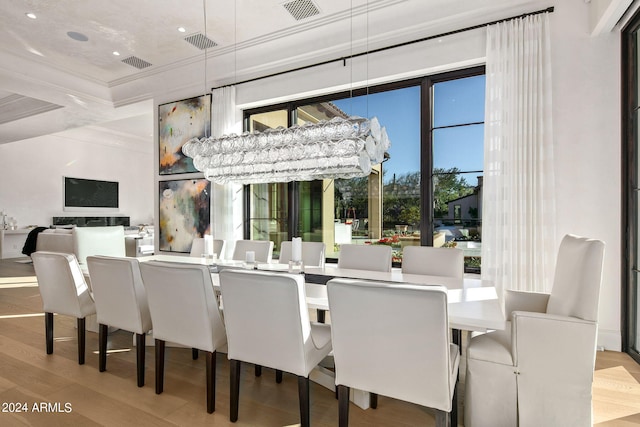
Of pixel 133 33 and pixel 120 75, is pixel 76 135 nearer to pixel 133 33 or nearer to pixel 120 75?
pixel 120 75

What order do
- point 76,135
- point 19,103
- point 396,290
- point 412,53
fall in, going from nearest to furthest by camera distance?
point 396,290
point 412,53
point 19,103
point 76,135

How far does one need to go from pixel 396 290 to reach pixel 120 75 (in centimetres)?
602

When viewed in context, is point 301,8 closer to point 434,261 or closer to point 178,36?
point 178,36

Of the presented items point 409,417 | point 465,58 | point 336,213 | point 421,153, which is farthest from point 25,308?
point 465,58


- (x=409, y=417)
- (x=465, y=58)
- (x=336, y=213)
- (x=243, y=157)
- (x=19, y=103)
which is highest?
(x=19, y=103)

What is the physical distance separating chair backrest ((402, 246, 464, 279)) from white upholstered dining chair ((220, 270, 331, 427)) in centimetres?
130

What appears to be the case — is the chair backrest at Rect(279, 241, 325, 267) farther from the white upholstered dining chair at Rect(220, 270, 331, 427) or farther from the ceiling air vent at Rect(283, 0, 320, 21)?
the ceiling air vent at Rect(283, 0, 320, 21)

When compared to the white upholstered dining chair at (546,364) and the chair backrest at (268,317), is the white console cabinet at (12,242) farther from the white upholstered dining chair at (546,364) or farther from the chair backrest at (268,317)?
the white upholstered dining chair at (546,364)

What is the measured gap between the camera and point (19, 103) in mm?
6336

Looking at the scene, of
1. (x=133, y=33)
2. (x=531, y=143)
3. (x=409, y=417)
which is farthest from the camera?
(x=133, y=33)

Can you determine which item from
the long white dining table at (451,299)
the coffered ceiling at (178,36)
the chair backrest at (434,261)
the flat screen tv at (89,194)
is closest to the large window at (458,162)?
the coffered ceiling at (178,36)

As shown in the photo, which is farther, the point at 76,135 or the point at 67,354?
the point at 76,135

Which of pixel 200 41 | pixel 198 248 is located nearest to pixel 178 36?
pixel 200 41

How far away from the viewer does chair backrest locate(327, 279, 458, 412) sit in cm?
146
